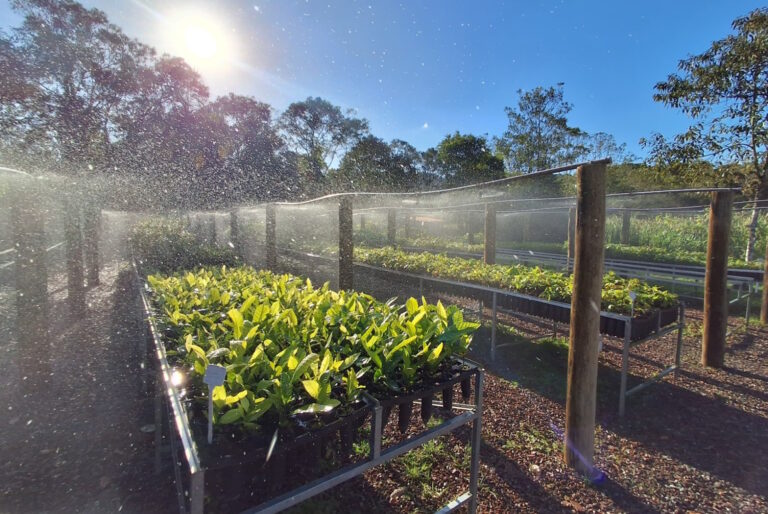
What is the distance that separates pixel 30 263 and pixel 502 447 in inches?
170

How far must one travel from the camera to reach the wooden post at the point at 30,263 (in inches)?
130

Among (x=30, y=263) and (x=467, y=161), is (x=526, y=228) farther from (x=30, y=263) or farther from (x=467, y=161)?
(x=30, y=263)

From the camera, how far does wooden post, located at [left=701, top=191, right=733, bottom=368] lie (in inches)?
134

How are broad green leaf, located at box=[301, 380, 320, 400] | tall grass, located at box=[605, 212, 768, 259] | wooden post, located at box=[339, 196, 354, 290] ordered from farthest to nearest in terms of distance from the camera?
tall grass, located at box=[605, 212, 768, 259] < wooden post, located at box=[339, 196, 354, 290] < broad green leaf, located at box=[301, 380, 320, 400]

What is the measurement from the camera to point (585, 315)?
2.03 m

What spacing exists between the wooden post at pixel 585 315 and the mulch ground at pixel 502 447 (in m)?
0.20

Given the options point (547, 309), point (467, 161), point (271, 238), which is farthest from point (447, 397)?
point (467, 161)

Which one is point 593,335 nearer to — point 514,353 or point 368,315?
point 368,315

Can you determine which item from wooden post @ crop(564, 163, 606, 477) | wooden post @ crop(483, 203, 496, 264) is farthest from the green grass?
wooden post @ crop(483, 203, 496, 264)

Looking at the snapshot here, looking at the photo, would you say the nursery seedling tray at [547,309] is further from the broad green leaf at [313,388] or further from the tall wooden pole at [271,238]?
the tall wooden pole at [271,238]

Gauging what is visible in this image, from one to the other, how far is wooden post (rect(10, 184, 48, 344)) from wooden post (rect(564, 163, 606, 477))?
4.31m

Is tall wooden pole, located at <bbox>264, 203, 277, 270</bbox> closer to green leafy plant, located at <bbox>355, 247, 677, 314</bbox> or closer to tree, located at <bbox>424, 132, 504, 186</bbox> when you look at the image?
green leafy plant, located at <bbox>355, 247, 677, 314</bbox>

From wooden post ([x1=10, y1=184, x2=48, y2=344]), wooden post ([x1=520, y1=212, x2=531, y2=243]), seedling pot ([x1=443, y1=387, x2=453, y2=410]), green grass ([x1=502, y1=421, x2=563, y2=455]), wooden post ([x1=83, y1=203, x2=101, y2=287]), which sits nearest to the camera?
seedling pot ([x1=443, y1=387, x2=453, y2=410])

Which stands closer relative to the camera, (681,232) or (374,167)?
(681,232)
